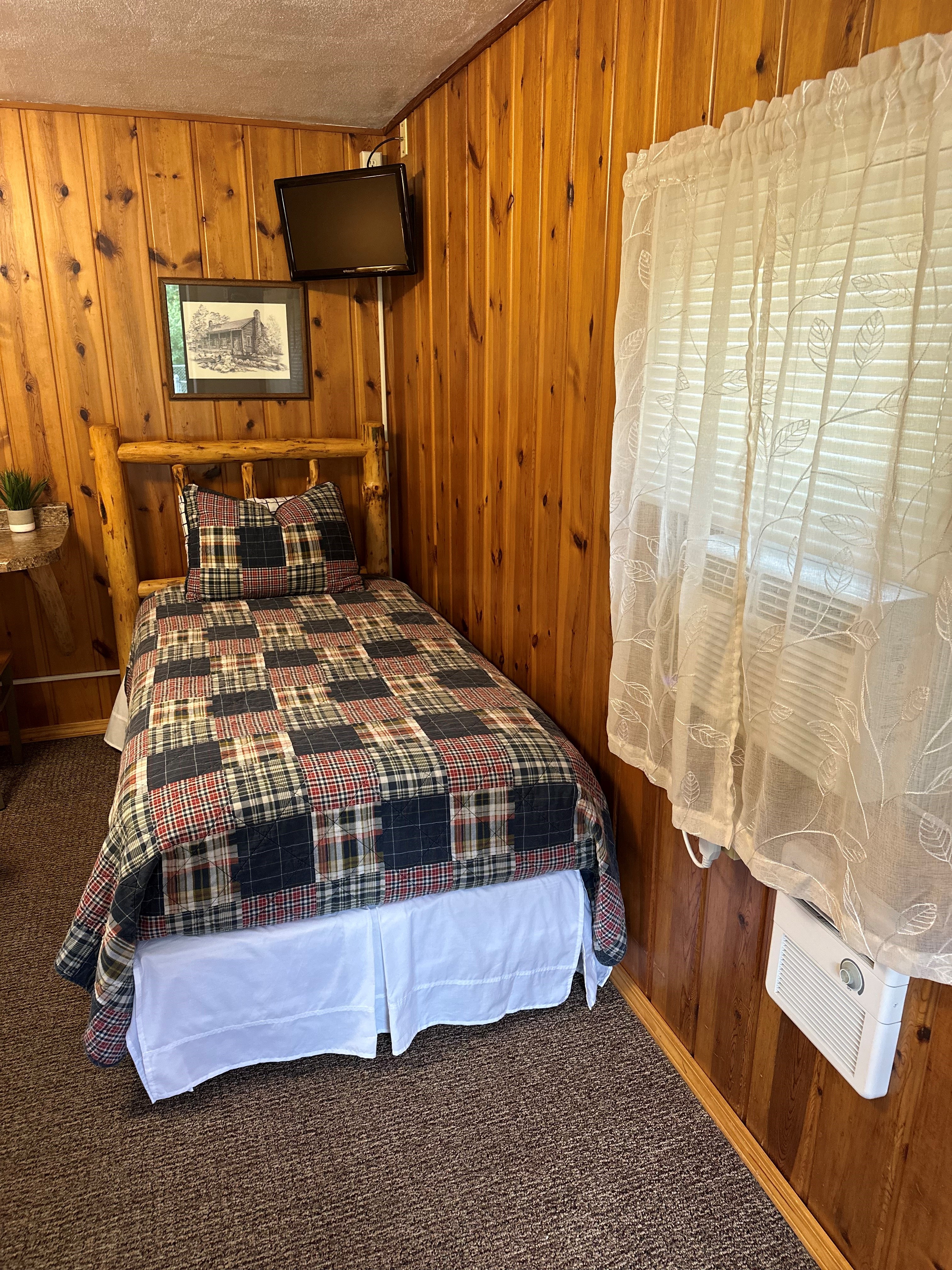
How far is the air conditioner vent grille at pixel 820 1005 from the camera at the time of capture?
1346mm

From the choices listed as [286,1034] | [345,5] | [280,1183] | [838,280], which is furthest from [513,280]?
[280,1183]

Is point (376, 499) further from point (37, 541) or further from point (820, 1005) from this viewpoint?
point (820, 1005)

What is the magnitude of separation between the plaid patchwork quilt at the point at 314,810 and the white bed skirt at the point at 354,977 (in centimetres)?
4

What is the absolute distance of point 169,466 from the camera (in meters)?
3.48

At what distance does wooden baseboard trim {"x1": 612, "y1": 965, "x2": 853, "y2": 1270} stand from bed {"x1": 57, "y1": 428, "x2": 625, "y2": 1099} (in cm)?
12

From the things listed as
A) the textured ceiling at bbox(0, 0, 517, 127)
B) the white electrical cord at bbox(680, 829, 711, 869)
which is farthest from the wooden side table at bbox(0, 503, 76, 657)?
the white electrical cord at bbox(680, 829, 711, 869)

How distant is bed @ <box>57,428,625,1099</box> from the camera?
1742 millimetres

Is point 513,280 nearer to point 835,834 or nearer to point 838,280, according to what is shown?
point 838,280

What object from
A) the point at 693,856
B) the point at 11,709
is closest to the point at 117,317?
the point at 11,709

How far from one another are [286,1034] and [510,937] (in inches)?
20.3

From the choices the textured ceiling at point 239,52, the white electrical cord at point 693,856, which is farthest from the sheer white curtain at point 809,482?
the textured ceiling at point 239,52

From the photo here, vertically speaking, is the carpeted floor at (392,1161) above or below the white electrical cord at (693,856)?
below

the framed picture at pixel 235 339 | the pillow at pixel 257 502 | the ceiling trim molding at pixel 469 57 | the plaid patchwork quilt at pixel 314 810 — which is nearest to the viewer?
the plaid patchwork quilt at pixel 314 810

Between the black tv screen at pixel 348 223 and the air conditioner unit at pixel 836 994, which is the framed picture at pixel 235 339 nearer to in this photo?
the black tv screen at pixel 348 223
